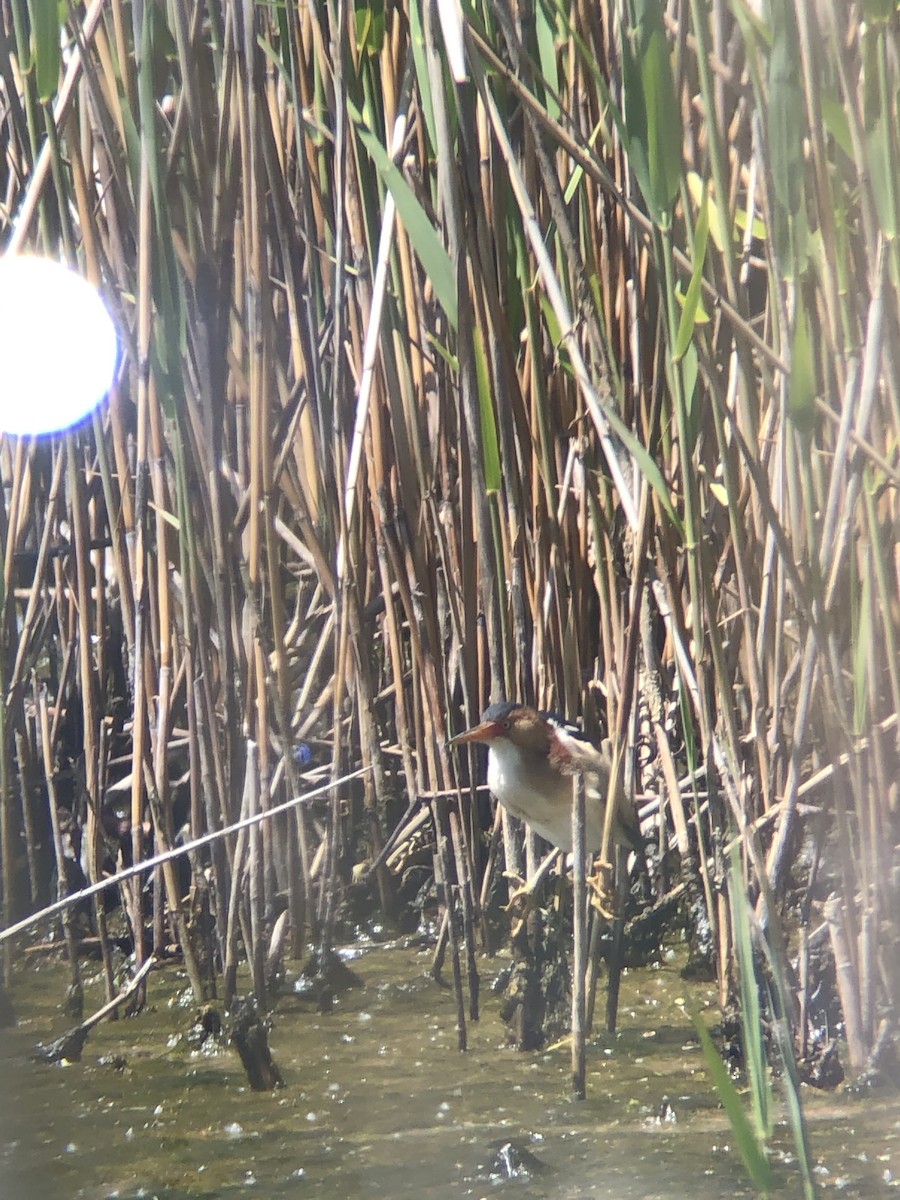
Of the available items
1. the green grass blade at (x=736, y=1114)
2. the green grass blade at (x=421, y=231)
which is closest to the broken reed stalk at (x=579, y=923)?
the green grass blade at (x=736, y=1114)

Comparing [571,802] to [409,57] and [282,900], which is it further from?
[409,57]

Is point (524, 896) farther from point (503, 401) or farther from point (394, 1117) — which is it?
point (503, 401)

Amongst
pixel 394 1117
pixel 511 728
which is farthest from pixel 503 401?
pixel 394 1117

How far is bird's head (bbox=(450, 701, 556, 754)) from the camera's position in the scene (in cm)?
165

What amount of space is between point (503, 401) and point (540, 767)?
0.47m

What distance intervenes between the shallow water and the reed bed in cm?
12

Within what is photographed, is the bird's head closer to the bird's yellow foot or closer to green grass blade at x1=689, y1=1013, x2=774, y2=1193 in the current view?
the bird's yellow foot

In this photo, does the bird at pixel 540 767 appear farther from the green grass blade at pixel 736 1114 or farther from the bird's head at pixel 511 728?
the green grass blade at pixel 736 1114

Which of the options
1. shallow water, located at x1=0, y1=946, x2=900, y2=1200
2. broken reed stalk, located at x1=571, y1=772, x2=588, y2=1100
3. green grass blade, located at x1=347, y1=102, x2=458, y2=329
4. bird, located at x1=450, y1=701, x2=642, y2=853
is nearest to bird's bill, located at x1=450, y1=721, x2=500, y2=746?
bird, located at x1=450, y1=701, x2=642, y2=853

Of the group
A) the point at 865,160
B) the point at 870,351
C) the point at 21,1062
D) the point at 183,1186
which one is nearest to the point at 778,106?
the point at 865,160

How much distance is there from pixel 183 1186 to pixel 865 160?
4.20 ft

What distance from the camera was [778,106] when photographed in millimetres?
1099

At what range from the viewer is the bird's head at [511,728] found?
1646 millimetres

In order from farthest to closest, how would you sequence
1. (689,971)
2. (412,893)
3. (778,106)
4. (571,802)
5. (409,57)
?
(412,893)
(689,971)
(571,802)
(409,57)
(778,106)
